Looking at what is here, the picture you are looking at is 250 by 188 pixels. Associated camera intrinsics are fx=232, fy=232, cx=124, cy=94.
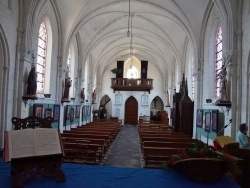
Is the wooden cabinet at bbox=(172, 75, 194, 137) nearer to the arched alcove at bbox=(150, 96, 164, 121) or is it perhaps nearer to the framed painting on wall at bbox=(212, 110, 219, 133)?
the framed painting on wall at bbox=(212, 110, 219, 133)

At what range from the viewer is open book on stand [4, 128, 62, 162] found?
2.42 m

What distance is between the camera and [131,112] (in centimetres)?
2931

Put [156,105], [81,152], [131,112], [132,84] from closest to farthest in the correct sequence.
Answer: [81,152] < [132,84] < [131,112] < [156,105]

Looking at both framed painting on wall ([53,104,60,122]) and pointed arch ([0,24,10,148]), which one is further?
framed painting on wall ([53,104,60,122])

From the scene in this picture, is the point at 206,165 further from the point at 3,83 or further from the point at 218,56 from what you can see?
the point at 218,56

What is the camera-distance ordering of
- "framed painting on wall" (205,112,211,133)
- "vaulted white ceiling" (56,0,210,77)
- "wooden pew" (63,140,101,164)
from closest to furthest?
"wooden pew" (63,140,101,164) → "framed painting on wall" (205,112,211,133) → "vaulted white ceiling" (56,0,210,77)

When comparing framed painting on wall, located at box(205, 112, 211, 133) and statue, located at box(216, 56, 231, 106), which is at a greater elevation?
statue, located at box(216, 56, 231, 106)

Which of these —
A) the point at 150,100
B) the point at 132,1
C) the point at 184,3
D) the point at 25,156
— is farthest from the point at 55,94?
the point at 150,100

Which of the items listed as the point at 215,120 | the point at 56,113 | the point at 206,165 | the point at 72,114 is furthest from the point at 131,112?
the point at 206,165

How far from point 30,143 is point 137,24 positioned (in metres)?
18.2

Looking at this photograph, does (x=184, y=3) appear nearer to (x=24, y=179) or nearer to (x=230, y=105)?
(x=230, y=105)

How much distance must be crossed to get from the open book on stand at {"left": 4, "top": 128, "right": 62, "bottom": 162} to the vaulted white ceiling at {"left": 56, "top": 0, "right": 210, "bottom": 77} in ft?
38.4

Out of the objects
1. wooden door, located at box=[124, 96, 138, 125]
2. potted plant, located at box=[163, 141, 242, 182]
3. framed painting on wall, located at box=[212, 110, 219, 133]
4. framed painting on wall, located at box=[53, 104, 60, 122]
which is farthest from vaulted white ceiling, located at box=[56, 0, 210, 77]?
potted plant, located at box=[163, 141, 242, 182]

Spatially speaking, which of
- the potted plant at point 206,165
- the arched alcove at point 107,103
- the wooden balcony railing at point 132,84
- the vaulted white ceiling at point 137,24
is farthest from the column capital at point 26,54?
the arched alcove at point 107,103
